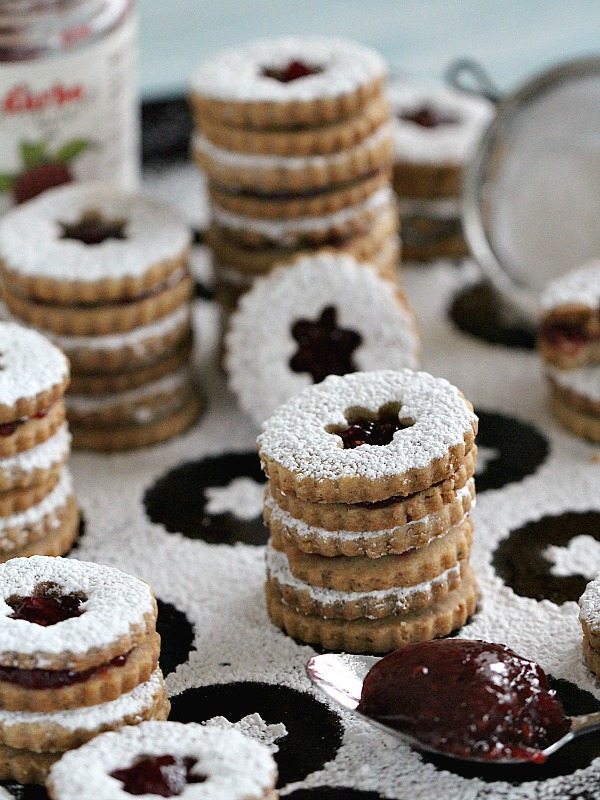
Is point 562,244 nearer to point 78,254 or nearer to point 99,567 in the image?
point 78,254

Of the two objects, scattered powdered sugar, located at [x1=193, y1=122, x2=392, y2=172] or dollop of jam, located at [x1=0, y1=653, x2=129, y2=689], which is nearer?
dollop of jam, located at [x1=0, y1=653, x2=129, y2=689]

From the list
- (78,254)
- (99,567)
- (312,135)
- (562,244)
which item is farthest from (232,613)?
(562,244)

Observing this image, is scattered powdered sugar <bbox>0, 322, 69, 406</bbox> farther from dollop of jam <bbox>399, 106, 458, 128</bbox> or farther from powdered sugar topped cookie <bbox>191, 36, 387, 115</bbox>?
dollop of jam <bbox>399, 106, 458, 128</bbox>

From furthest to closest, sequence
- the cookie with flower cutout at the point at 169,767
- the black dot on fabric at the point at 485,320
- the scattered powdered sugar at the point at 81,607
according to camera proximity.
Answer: the black dot on fabric at the point at 485,320 → the scattered powdered sugar at the point at 81,607 → the cookie with flower cutout at the point at 169,767

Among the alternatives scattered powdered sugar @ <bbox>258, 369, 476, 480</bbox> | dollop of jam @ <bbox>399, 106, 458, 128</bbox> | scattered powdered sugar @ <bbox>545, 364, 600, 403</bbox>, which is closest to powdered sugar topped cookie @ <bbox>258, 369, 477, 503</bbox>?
scattered powdered sugar @ <bbox>258, 369, 476, 480</bbox>

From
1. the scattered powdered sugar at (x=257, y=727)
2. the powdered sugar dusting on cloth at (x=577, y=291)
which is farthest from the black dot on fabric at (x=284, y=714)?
the powdered sugar dusting on cloth at (x=577, y=291)

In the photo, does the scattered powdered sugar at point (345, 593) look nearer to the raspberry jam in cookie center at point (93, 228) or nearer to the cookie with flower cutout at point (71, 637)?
the cookie with flower cutout at point (71, 637)
